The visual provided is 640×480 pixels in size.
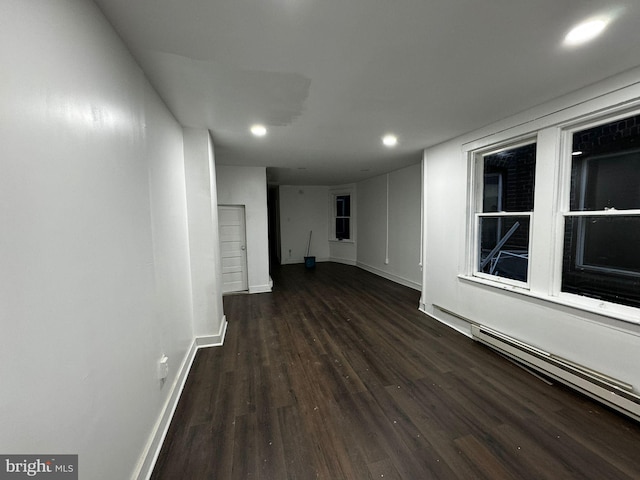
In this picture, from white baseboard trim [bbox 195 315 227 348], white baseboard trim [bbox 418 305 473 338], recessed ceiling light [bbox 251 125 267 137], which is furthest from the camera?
white baseboard trim [bbox 418 305 473 338]

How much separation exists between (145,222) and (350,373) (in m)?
2.16

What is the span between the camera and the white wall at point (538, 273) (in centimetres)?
197

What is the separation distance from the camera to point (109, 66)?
1.35 m

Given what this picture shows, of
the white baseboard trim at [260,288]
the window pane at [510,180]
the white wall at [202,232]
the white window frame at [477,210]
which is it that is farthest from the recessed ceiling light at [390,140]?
the white baseboard trim at [260,288]

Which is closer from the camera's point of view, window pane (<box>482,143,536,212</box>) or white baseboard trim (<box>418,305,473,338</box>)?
window pane (<box>482,143,536,212</box>)

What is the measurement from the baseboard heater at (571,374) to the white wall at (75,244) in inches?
125

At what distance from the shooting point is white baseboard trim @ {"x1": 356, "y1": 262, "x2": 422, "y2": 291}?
5.30m

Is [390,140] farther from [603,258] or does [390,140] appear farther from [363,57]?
[603,258]

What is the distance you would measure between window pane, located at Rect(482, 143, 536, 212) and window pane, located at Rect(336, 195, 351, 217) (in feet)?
16.0

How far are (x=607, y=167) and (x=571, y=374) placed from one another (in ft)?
5.72

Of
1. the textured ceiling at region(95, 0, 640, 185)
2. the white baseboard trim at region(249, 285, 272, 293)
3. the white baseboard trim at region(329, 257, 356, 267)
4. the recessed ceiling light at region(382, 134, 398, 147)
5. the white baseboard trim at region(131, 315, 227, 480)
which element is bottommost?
the white baseboard trim at region(131, 315, 227, 480)

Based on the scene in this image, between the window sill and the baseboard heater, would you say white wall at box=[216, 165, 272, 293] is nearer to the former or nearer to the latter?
the baseboard heater

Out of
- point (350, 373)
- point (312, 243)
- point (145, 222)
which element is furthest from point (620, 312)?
point (312, 243)

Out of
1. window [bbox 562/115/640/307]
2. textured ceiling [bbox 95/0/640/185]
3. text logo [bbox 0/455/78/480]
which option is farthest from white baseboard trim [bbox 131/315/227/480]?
window [bbox 562/115/640/307]
